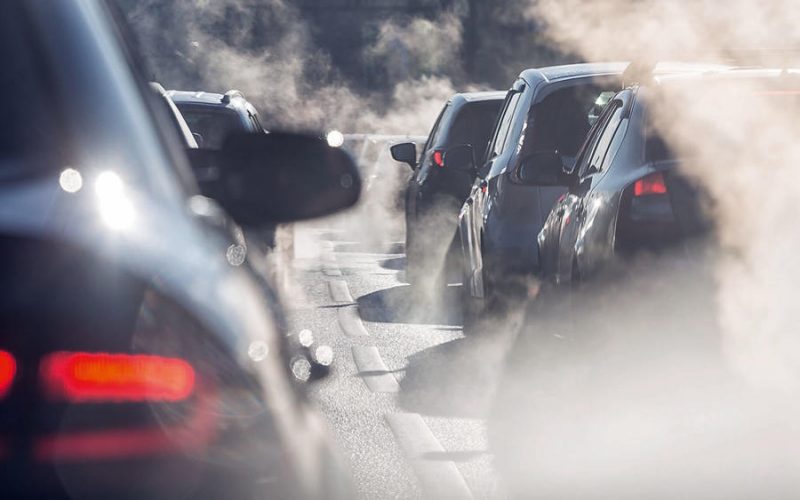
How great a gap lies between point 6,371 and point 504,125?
8629mm

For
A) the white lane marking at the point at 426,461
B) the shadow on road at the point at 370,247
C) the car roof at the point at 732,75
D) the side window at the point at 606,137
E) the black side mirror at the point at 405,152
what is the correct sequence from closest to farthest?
the white lane marking at the point at 426,461 → the car roof at the point at 732,75 → the side window at the point at 606,137 → the black side mirror at the point at 405,152 → the shadow on road at the point at 370,247

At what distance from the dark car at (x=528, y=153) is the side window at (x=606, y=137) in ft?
4.70

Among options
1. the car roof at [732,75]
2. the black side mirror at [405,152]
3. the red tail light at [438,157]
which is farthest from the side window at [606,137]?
the black side mirror at [405,152]

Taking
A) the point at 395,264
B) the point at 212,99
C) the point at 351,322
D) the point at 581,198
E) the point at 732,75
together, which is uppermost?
the point at 395,264

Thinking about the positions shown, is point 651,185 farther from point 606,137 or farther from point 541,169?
point 541,169

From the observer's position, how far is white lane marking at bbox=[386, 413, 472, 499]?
18.6 feet

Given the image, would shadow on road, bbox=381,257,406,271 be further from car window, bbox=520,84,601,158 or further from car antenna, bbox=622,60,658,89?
car antenna, bbox=622,60,658,89

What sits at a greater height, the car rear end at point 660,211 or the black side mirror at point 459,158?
the black side mirror at point 459,158

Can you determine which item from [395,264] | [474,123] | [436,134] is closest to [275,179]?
[474,123]

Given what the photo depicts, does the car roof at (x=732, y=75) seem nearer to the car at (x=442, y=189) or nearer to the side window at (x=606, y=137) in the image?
the side window at (x=606, y=137)

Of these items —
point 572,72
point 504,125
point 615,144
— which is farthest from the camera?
point 504,125

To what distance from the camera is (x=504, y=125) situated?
1017cm

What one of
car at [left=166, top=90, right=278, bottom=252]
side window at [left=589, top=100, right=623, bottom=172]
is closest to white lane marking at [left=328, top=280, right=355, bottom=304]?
car at [left=166, top=90, right=278, bottom=252]

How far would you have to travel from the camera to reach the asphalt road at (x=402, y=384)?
6.01 m
